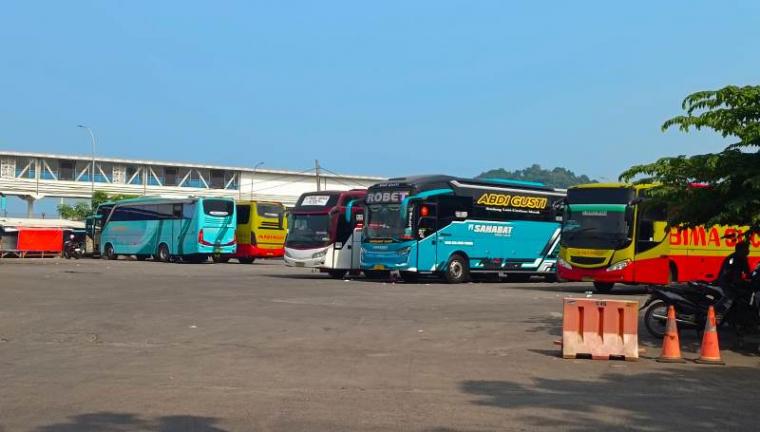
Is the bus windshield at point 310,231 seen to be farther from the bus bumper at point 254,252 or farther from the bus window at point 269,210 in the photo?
the bus bumper at point 254,252

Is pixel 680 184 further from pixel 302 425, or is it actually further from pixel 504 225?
pixel 504 225

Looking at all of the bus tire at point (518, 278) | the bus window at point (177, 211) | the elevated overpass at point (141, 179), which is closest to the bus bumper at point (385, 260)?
the bus tire at point (518, 278)

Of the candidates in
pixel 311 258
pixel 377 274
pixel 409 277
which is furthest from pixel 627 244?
pixel 311 258

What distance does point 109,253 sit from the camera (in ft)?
169

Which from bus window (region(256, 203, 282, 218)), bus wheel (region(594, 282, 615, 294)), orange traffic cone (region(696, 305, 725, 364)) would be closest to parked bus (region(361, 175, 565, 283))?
bus wheel (region(594, 282, 615, 294))

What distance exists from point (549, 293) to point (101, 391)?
17262 millimetres

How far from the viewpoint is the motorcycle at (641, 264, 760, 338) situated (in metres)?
13.2

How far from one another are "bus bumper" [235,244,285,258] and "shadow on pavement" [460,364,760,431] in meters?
36.6

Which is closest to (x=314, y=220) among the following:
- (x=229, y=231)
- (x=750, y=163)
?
(x=229, y=231)

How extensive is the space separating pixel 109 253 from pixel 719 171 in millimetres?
44760

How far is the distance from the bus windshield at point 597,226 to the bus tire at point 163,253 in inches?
1063

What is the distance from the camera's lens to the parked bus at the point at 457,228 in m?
27.9

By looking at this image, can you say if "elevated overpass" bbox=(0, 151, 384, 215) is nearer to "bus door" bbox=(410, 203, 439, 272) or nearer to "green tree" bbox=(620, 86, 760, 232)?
"bus door" bbox=(410, 203, 439, 272)

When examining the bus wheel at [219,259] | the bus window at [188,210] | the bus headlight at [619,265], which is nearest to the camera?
the bus headlight at [619,265]
